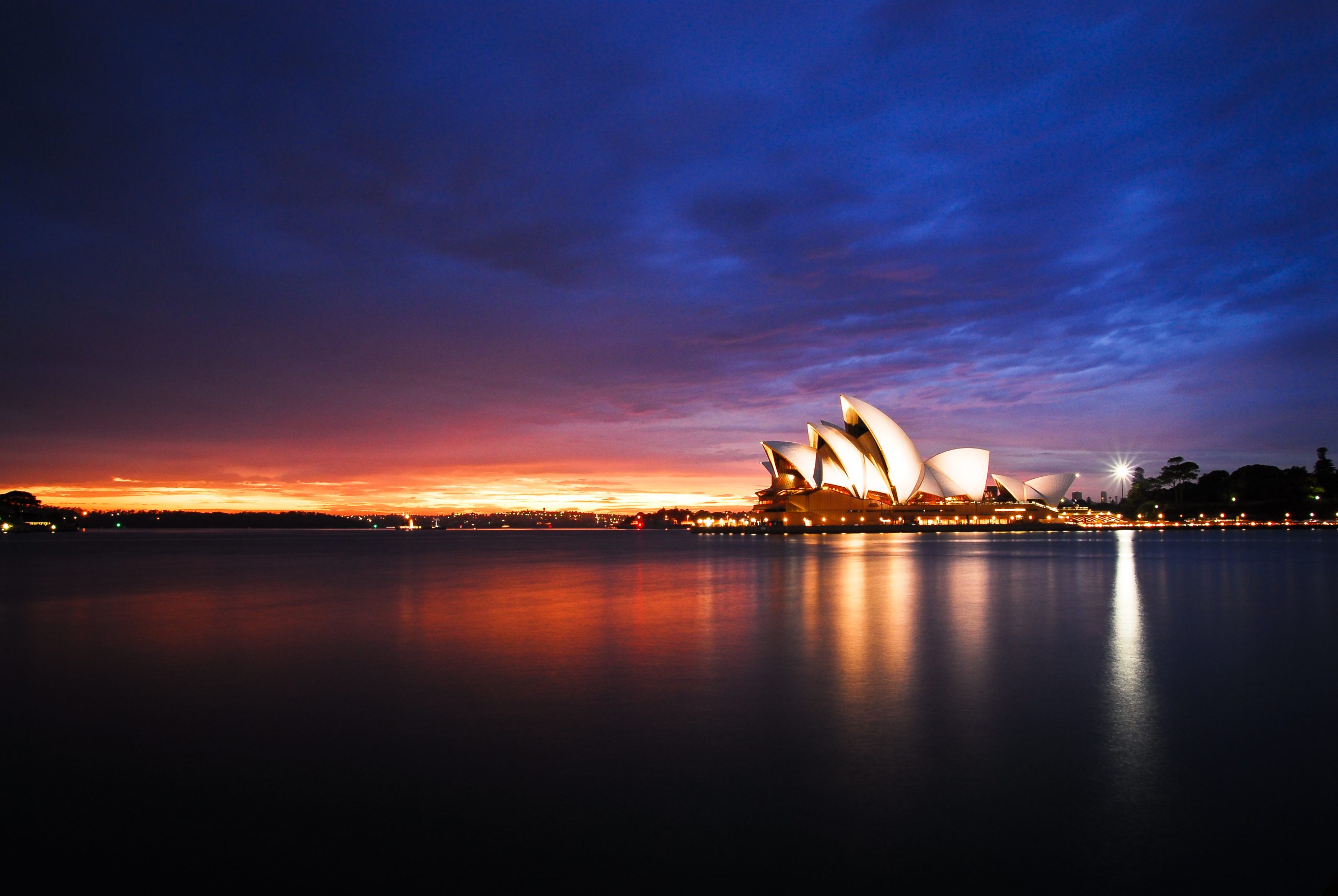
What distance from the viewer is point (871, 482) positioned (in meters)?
75.1

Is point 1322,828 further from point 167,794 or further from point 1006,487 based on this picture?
point 1006,487

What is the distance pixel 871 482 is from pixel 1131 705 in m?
69.1

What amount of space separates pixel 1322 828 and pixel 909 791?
84.2 inches

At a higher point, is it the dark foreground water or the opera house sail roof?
the opera house sail roof

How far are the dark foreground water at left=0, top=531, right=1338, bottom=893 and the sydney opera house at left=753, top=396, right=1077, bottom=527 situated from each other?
56.7m

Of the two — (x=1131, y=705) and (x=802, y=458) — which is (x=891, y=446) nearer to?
(x=802, y=458)

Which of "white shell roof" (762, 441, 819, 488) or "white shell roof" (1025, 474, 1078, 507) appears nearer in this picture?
"white shell roof" (762, 441, 819, 488)

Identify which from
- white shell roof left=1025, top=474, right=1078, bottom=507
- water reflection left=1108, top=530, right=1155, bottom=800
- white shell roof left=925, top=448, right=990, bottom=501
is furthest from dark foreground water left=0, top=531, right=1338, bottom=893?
white shell roof left=1025, top=474, right=1078, bottom=507

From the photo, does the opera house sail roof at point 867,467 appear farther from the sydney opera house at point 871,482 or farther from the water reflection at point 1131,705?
the water reflection at point 1131,705

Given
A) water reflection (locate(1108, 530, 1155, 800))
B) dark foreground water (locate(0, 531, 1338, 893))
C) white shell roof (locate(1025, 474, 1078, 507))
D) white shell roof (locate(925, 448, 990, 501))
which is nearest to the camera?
dark foreground water (locate(0, 531, 1338, 893))

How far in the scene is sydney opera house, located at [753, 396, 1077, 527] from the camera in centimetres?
7175

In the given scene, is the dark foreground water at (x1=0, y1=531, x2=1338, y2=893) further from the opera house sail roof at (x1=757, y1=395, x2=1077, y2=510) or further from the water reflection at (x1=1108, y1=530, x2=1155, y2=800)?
the opera house sail roof at (x1=757, y1=395, x2=1077, y2=510)

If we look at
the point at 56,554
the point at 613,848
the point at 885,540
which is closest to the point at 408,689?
the point at 613,848

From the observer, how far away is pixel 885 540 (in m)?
58.9
